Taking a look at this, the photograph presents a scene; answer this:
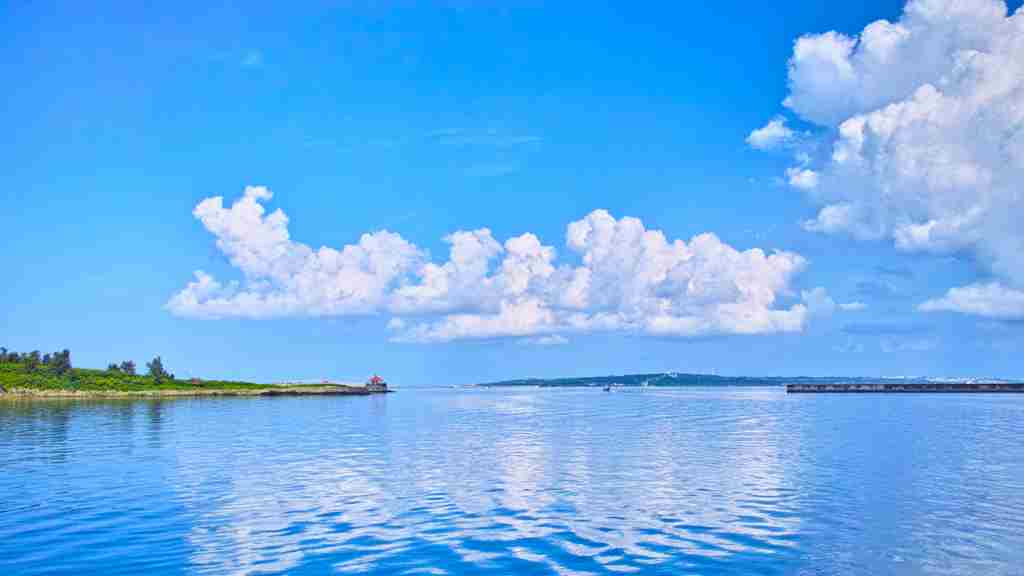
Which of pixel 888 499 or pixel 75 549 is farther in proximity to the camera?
pixel 888 499

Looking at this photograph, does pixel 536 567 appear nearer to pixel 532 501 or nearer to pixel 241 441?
pixel 532 501

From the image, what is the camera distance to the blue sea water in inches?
1028

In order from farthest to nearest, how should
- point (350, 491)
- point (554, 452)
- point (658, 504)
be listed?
point (554, 452)
point (350, 491)
point (658, 504)

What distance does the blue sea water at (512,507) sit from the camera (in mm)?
26109

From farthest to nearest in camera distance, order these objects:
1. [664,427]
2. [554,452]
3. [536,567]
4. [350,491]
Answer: [664,427] → [554,452] → [350,491] → [536,567]

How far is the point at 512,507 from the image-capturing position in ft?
118

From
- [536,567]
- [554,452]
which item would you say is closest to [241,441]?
[554,452]

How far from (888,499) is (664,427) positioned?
52964 mm

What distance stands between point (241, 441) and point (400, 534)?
4698cm

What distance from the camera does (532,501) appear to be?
37.6m

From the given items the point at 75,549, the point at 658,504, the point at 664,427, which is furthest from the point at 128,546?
the point at 664,427

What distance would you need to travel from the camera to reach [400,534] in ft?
98.7

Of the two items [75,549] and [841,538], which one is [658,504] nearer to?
[841,538]

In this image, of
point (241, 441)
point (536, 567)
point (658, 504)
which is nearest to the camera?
point (536, 567)
